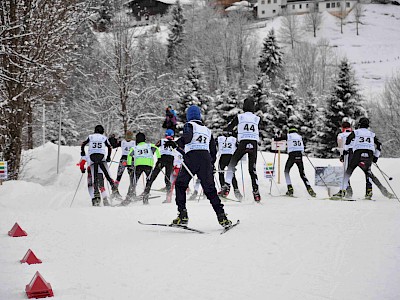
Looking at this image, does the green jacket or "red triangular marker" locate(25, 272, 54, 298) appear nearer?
"red triangular marker" locate(25, 272, 54, 298)

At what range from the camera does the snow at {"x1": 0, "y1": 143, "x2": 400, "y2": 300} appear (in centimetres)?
416

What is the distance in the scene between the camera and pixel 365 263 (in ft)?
15.7

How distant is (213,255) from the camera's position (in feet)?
17.4

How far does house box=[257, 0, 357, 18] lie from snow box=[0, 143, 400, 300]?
9057 centimetres

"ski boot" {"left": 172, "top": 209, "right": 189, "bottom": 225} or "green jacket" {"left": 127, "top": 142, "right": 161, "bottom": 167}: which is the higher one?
"green jacket" {"left": 127, "top": 142, "right": 161, "bottom": 167}

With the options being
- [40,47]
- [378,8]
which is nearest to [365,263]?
[40,47]

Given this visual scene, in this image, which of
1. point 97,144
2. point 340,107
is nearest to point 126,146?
point 97,144

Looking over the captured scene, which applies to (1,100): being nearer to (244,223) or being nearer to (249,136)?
(249,136)

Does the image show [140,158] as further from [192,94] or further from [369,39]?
[369,39]

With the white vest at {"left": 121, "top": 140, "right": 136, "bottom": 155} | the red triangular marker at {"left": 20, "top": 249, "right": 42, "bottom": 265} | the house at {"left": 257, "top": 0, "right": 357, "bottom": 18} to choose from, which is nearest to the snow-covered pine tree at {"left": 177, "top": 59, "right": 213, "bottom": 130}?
the white vest at {"left": 121, "top": 140, "right": 136, "bottom": 155}

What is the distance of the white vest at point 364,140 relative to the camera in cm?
1065

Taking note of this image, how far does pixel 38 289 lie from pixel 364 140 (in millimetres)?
8554

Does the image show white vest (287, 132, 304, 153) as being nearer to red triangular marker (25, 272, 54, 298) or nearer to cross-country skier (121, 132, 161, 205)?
cross-country skier (121, 132, 161, 205)

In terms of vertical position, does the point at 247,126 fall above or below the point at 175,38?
below
